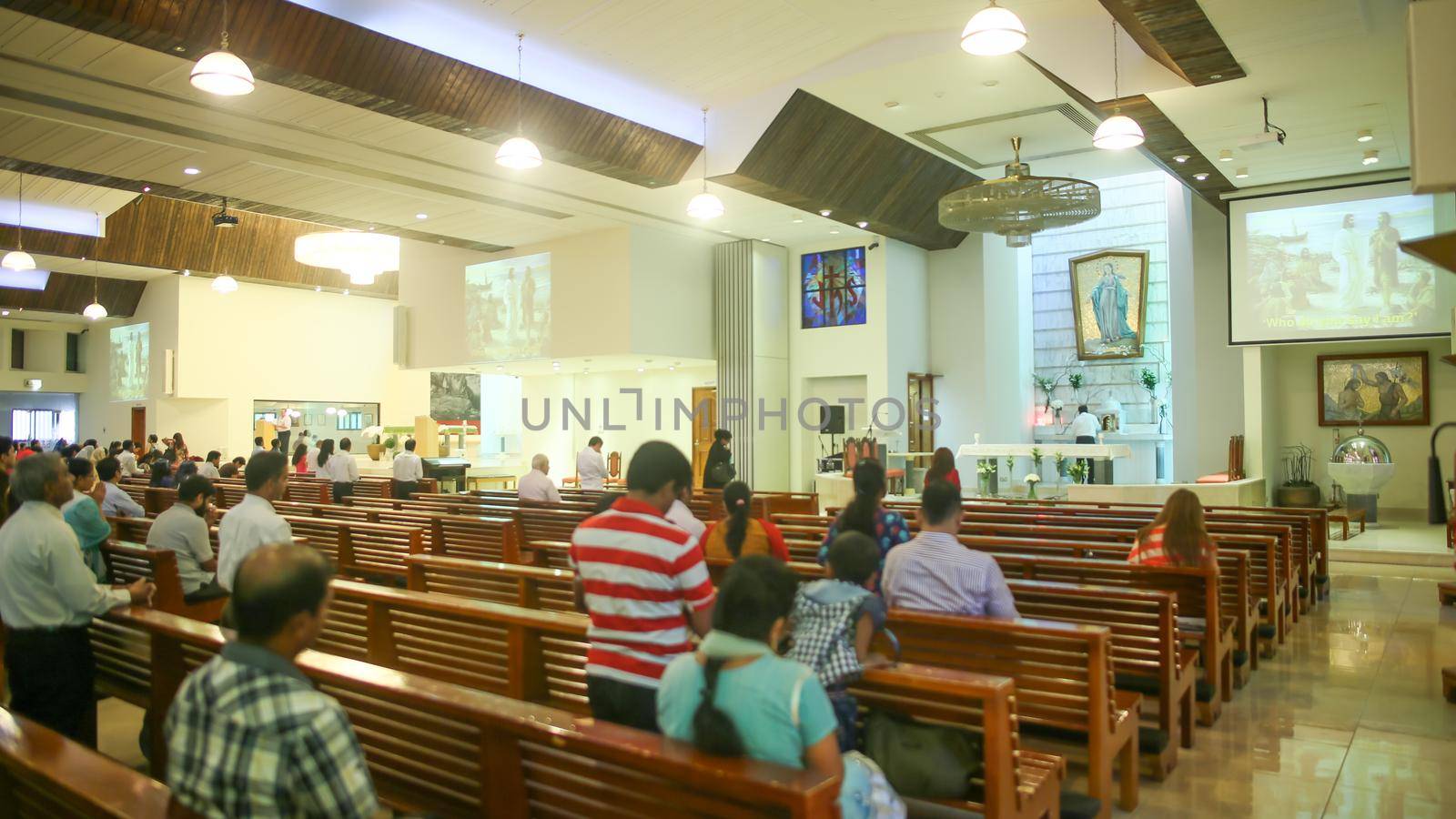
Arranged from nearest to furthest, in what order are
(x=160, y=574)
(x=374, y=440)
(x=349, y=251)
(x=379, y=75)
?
(x=160, y=574), (x=379, y=75), (x=349, y=251), (x=374, y=440)

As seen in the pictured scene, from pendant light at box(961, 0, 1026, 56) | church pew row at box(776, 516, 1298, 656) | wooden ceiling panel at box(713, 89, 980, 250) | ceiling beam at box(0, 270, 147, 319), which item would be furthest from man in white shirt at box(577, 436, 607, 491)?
ceiling beam at box(0, 270, 147, 319)

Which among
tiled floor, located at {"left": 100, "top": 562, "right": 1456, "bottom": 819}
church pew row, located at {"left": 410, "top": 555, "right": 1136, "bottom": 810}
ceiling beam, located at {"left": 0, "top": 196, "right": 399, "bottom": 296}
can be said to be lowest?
tiled floor, located at {"left": 100, "top": 562, "right": 1456, "bottom": 819}

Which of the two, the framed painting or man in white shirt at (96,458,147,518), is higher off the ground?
the framed painting

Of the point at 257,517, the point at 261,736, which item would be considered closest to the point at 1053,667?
the point at 261,736

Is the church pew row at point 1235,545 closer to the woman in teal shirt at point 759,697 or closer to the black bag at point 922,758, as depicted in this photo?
the black bag at point 922,758

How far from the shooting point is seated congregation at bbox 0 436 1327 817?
1677mm

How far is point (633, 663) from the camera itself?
8.03ft

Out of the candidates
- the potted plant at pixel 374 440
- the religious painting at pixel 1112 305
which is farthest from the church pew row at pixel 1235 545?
the potted plant at pixel 374 440

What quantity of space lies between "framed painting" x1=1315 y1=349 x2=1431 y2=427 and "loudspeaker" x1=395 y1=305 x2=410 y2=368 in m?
14.8

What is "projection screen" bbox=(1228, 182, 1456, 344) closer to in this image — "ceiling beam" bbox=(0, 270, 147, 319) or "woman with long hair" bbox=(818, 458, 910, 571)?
"woman with long hair" bbox=(818, 458, 910, 571)

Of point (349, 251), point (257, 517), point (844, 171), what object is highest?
point (844, 171)

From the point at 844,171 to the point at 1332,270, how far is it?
A: 6.07m

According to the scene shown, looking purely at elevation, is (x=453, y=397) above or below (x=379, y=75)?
below

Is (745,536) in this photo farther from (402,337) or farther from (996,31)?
(402,337)
